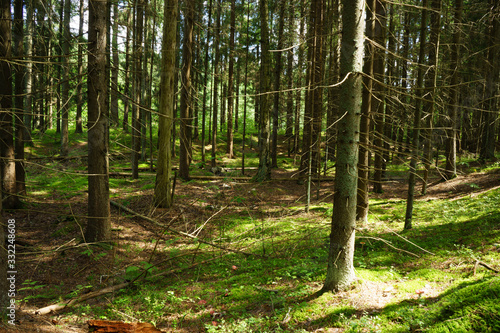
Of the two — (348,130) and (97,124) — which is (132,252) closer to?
(97,124)

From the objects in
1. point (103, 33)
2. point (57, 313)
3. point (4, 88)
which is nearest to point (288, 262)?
point (57, 313)

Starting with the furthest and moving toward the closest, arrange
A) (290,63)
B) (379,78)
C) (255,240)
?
(290,63) → (379,78) → (255,240)

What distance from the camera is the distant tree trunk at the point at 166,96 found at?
10.1 meters

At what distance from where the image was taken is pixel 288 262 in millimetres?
6543

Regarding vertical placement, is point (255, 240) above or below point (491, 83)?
below

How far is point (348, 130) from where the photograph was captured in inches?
156

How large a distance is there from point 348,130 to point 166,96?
779cm

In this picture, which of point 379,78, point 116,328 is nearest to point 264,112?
point 379,78

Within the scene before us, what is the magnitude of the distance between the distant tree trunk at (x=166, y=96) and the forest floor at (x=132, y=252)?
32.3 inches

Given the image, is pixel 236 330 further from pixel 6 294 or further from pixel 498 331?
pixel 6 294

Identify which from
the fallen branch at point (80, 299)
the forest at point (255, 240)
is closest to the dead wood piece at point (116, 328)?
the forest at point (255, 240)

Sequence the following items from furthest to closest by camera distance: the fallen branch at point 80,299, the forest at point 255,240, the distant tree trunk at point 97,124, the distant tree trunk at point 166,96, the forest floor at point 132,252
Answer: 1. the distant tree trunk at point 166,96
2. the distant tree trunk at point 97,124
3. the fallen branch at point 80,299
4. the forest floor at point 132,252
5. the forest at point 255,240

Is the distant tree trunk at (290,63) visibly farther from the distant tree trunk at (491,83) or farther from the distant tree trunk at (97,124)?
the distant tree trunk at (491,83)

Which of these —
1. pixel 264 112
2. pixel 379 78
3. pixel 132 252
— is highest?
Result: pixel 379 78
